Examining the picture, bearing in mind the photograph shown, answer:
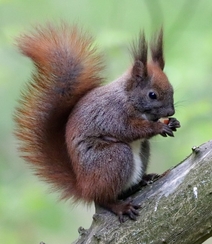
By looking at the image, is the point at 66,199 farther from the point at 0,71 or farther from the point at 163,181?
the point at 0,71

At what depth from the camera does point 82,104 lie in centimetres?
288

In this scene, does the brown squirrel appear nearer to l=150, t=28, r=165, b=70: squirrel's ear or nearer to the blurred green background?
l=150, t=28, r=165, b=70: squirrel's ear

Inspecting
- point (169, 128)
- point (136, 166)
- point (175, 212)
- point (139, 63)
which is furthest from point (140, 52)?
point (175, 212)

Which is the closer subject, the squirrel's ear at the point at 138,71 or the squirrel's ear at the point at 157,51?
the squirrel's ear at the point at 138,71

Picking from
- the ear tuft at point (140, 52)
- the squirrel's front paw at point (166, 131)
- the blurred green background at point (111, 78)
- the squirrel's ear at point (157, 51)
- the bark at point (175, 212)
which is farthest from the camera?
the blurred green background at point (111, 78)

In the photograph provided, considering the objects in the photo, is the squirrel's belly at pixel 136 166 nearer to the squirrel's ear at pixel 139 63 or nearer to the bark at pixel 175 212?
the bark at pixel 175 212

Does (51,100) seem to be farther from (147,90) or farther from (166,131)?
(166,131)

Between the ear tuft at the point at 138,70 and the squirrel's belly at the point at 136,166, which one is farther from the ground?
the ear tuft at the point at 138,70

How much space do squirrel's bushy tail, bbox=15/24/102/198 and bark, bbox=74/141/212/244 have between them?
0.43 metres

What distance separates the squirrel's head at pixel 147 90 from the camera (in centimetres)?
291

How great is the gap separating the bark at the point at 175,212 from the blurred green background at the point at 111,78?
117 cm

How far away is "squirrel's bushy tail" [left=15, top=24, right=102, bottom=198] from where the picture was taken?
290 cm

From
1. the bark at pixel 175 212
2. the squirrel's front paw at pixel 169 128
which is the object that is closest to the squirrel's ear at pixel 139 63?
the squirrel's front paw at pixel 169 128

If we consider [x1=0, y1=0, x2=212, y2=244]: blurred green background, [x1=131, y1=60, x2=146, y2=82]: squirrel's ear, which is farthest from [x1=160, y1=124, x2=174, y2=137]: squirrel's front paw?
[x1=0, y1=0, x2=212, y2=244]: blurred green background
